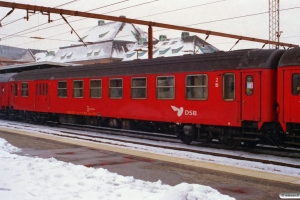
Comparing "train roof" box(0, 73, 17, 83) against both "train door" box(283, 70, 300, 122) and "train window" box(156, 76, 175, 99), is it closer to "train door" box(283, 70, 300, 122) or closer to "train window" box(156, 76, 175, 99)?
"train window" box(156, 76, 175, 99)

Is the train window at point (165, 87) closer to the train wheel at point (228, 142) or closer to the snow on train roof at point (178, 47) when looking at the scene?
the train wheel at point (228, 142)

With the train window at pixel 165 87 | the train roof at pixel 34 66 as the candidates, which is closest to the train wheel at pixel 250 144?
the train window at pixel 165 87

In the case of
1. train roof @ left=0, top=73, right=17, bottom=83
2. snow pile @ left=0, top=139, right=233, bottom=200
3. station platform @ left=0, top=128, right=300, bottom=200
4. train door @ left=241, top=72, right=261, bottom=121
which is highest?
train roof @ left=0, top=73, right=17, bottom=83

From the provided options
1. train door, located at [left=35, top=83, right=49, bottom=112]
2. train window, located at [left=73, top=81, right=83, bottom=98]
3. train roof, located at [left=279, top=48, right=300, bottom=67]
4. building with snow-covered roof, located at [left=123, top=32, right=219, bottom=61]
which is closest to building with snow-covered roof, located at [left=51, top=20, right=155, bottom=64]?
building with snow-covered roof, located at [left=123, top=32, right=219, bottom=61]

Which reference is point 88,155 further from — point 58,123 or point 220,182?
point 58,123

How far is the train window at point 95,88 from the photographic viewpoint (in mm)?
19875

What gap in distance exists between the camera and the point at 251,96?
42.4 feet

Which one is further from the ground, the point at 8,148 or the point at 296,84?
the point at 296,84

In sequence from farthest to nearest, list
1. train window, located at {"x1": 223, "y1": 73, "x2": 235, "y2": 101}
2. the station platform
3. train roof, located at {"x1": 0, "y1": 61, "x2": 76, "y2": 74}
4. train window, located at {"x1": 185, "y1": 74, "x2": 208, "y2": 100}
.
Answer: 1. train roof, located at {"x1": 0, "y1": 61, "x2": 76, "y2": 74}
2. train window, located at {"x1": 185, "y1": 74, "x2": 208, "y2": 100}
3. train window, located at {"x1": 223, "y1": 73, "x2": 235, "y2": 101}
4. the station platform

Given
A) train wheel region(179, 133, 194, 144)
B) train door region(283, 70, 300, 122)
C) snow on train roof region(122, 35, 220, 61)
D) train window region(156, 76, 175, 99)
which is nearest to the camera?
train door region(283, 70, 300, 122)

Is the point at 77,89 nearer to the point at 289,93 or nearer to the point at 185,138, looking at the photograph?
the point at 185,138

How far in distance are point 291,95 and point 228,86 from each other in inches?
90.5

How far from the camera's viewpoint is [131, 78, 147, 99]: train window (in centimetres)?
1711

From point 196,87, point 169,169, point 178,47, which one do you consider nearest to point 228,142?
point 196,87
